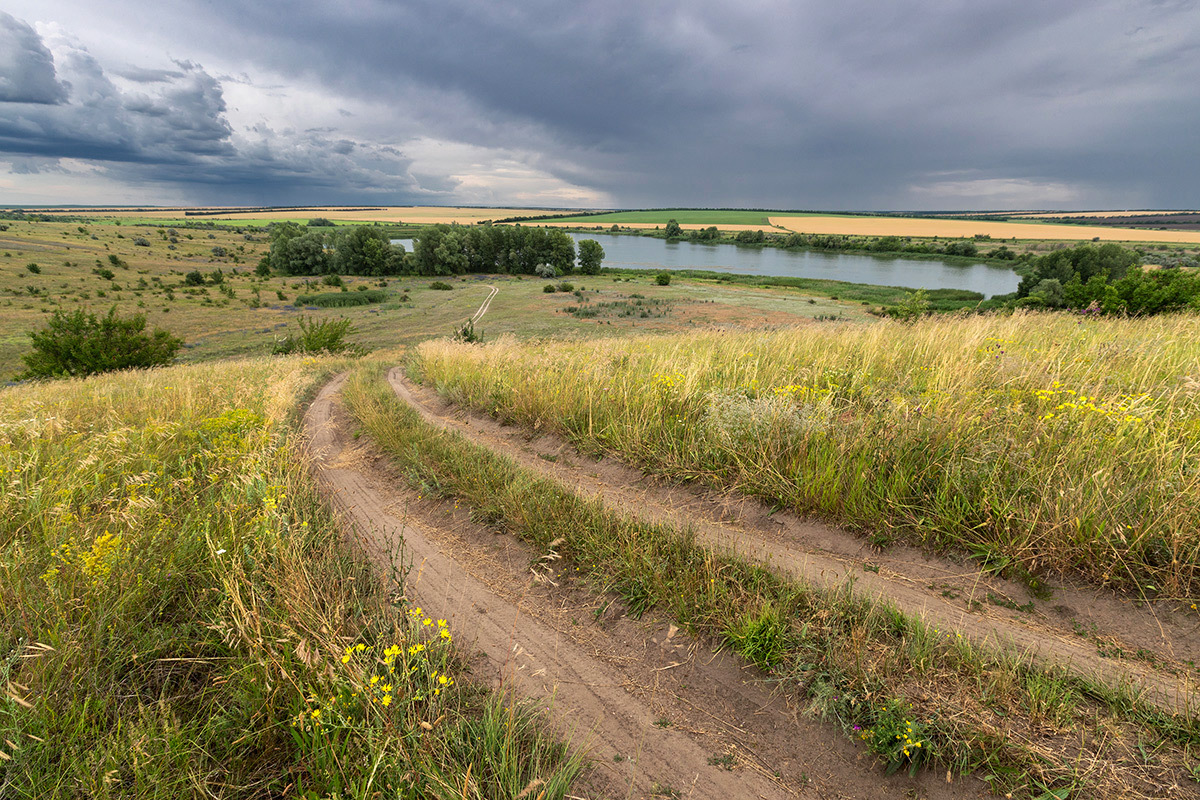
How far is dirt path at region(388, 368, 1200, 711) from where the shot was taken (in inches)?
101

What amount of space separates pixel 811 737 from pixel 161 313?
2846 inches

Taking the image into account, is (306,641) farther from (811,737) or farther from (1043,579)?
(1043,579)

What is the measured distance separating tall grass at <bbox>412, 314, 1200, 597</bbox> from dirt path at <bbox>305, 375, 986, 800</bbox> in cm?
191

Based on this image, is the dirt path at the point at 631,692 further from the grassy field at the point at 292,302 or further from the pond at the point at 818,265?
the pond at the point at 818,265

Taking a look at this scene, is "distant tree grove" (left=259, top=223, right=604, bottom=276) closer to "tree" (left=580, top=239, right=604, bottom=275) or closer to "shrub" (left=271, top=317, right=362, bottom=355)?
"tree" (left=580, top=239, right=604, bottom=275)

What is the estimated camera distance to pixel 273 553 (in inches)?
133

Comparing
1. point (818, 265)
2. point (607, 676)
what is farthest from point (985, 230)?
point (607, 676)

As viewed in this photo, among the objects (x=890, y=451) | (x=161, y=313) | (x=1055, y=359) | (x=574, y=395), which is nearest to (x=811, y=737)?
(x=890, y=451)

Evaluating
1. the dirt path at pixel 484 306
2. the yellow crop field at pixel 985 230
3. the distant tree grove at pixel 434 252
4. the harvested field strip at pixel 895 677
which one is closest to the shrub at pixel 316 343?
the dirt path at pixel 484 306

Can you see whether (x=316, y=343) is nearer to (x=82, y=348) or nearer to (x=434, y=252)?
(x=82, y=348)

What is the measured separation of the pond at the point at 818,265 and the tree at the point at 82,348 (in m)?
93.4

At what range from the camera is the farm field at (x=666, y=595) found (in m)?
2.22

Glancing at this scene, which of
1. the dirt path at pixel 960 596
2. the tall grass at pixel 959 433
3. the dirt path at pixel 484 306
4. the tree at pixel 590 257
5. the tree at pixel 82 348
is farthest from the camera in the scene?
the tree at pixel 590 257

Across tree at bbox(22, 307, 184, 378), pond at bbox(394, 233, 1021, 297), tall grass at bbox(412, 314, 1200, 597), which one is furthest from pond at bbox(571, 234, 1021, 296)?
tree at bbox(22, 307, 184, 378)
